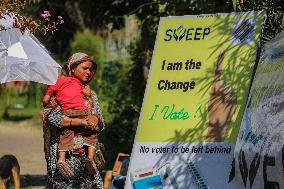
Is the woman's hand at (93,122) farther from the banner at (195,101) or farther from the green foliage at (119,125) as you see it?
the green foliage at (119,125)

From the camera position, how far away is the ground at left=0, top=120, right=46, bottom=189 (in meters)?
14.2

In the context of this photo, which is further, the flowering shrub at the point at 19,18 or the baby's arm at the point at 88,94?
the flowering shrub at the point at 19,18

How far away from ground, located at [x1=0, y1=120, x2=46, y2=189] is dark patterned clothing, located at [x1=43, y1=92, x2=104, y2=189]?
4222mm

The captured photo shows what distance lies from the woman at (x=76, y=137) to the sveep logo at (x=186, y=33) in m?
0.82

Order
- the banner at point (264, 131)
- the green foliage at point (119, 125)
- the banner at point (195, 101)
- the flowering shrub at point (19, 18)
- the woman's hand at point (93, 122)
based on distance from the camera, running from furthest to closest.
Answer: the green foliage at point (119, 125), the flowering shrub at point (19, 18), the woman's hand at point (93, 122), the banner at point (195, 101), the banner at point (264, 131)

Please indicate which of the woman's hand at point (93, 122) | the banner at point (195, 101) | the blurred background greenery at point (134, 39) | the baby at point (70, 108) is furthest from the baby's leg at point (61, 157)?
the blurred background greenery at point (134, 39)

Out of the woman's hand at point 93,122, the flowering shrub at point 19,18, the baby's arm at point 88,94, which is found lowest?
the woman's hand at point 93,122

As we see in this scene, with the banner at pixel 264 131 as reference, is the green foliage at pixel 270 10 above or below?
above

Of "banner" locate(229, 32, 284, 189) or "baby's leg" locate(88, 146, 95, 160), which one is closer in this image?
"banner" locate(229, 32, 284, 189)

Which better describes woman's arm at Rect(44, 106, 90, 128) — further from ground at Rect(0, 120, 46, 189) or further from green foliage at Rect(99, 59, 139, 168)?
green foliage at Rect(99, 59, 139, 168)

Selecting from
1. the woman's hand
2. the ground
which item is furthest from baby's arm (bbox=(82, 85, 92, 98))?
the ground

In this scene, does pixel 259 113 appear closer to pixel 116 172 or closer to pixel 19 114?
pixel 116 172

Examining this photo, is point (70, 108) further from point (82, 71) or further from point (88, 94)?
point (82, 71)

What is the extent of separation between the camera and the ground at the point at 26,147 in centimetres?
1419
